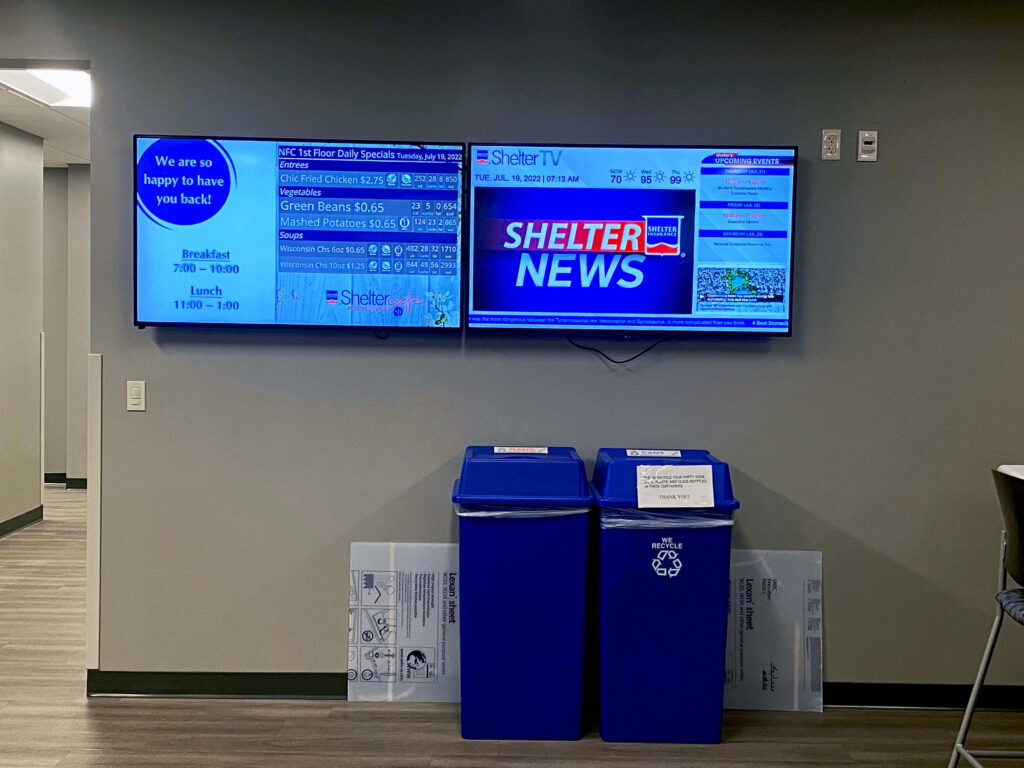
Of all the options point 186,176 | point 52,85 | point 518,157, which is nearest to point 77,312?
point 52,85

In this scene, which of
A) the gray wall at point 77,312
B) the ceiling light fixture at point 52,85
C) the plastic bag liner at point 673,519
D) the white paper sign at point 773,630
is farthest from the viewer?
the gray wall at point 77,312

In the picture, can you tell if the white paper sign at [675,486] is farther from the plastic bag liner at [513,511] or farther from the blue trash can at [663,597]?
the plastic bag liner at [513,511]

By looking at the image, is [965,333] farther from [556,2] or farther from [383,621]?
[383,621]

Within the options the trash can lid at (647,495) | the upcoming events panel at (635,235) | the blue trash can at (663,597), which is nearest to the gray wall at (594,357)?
the upcoming events panel at (635,235)

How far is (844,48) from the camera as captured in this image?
3156 mm

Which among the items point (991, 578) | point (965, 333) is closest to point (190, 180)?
point (965, 333)

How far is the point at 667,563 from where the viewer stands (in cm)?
288

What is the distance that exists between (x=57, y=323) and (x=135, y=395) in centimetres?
504

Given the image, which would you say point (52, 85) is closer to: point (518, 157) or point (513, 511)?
point (518, 157)

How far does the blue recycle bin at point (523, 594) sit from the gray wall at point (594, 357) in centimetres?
38

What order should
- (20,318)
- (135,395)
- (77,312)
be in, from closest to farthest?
(135,395), (20,318), (77,312)

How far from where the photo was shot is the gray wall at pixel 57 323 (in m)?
7.47

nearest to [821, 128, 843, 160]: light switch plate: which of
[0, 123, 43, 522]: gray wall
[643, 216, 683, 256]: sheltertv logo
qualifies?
[643, 216, 683, 256]: sheltertv logo

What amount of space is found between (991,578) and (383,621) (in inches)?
87.9
